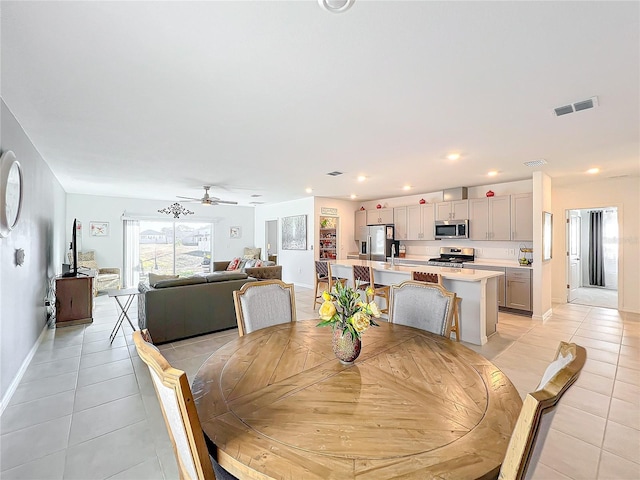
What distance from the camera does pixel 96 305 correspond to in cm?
565

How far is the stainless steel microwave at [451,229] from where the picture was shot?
5988 millimetres

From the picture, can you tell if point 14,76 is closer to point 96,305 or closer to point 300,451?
Answer: point 300,451

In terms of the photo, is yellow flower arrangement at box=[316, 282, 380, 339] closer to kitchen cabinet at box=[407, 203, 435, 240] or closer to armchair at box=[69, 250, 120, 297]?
kitchen cabinet at box=[407, 203, 435, 240]

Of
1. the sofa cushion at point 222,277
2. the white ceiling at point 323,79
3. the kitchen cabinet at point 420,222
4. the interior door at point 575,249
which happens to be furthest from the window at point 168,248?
the interior door at point 575,249

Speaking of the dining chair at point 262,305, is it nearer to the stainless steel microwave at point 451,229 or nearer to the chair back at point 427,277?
the chair back at point 427,277

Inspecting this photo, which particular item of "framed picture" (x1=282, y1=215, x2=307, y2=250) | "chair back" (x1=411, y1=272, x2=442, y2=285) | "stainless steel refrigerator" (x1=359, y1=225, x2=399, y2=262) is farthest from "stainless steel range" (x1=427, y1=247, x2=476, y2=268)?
"framed picture" (x1=282, y1=215, x2=307, y2=250)

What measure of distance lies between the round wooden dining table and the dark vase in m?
0.05

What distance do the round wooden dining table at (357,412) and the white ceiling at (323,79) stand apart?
1732 millimetres

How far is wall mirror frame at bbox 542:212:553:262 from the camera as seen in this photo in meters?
4.84

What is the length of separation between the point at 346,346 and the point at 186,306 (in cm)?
306

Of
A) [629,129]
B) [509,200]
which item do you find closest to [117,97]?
[629,129]

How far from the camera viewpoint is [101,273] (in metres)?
7.19

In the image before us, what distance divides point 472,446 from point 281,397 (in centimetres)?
67

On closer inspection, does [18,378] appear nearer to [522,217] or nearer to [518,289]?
[518,289]
